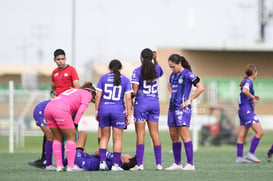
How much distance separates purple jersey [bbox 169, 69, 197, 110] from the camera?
530 inches

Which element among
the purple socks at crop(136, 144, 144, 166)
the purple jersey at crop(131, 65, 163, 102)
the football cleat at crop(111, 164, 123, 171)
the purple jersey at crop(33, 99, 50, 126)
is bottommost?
the football cleat at crop(111, 164, 123, 171)

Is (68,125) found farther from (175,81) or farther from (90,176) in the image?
(175,81)

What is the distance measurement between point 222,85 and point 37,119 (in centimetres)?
3007

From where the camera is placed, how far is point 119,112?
43.1 ft

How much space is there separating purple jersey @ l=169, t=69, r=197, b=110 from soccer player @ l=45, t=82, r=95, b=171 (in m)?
1.58

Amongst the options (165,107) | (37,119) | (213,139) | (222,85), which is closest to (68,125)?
(37,119)

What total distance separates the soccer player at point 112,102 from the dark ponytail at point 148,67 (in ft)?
1.11

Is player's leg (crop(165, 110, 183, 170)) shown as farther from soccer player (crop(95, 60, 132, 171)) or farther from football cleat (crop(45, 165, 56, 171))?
football cleat (crop(45, 165, 56, 171))

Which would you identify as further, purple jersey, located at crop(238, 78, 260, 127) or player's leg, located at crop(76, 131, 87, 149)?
purple jersey, located at crop(238, 78, 260, 127)

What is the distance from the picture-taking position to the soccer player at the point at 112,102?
43.0 ft

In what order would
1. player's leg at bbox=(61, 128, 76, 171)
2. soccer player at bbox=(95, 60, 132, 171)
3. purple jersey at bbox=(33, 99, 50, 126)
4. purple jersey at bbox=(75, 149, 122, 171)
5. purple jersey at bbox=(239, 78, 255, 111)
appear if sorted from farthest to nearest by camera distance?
purple jersey at bbox=(239, 78, 255, 111)
purple jersey at bbox=(33, 99, 50, 126)
purple jersey at bbox=(75, 149, 122, 171)
soccer player at bbox=(95, 60, 132, 171)
player's leg at bbox=(61, 128, 76, 171)

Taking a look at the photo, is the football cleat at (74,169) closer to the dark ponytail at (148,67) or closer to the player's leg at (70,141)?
the player's leg at (70,141)

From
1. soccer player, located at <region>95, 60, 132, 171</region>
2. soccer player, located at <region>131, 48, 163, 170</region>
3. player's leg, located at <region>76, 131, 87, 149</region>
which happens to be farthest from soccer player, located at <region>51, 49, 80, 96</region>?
soccer player, located at <region>131, 48, 163, 170</region>

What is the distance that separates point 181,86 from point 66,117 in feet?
7.32
